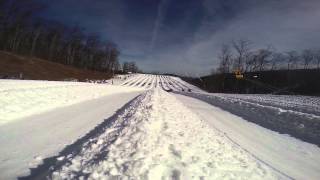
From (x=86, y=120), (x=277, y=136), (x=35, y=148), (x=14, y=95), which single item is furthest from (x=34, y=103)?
(x=277, y=136)

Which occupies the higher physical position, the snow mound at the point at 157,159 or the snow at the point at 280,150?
the snow mound at the point at 157,159

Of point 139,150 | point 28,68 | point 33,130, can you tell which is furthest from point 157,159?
point 28,68

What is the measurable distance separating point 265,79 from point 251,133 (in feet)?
281

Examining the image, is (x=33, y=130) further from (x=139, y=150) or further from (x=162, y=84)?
(x=162, y=84)

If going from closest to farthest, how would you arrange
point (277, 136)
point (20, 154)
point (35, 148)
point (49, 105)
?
point (20, 154) → point (35, 148) → point (277, 136) → point (49, 105)

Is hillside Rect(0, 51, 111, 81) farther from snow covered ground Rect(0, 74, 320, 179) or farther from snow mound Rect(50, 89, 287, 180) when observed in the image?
snow mound Rect(50, 89, 287, 180)

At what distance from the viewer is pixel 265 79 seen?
9469cm

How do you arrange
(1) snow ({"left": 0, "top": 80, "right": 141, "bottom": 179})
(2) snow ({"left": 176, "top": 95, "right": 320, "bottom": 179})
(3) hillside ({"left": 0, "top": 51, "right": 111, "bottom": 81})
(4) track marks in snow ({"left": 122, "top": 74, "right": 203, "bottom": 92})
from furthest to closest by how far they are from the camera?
(4) track marks in snow ({"left": 122, "top": 74, "right": 203, "bottom": 92})
(3) hillside ({"left": 0, "top": 51, "right": 111, "bottom": 81})
(2) snow ({"left": 176, "top": 95, "right": 320, "bottom": 179})
(1) snow ({"left": 0, "top": 80, "right": 141, "bottom": 179})

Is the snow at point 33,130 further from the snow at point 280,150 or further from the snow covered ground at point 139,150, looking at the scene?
the snow at point 280,150

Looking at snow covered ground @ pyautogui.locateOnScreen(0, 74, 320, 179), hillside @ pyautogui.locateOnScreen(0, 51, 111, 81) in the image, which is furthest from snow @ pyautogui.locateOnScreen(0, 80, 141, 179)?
hillside @ pyautogui.locateOnScreen(0, 51, 111, 81)

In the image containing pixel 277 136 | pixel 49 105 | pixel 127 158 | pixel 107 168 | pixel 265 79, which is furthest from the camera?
pixel 265 79

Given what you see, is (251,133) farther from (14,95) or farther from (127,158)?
(14,95)

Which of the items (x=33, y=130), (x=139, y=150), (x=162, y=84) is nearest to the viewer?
(x=139, y=150)

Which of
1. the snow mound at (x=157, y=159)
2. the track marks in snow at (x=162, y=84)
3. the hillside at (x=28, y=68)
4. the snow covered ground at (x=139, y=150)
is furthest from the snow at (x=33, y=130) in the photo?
the track marks in snow at (x=162, y=84)
